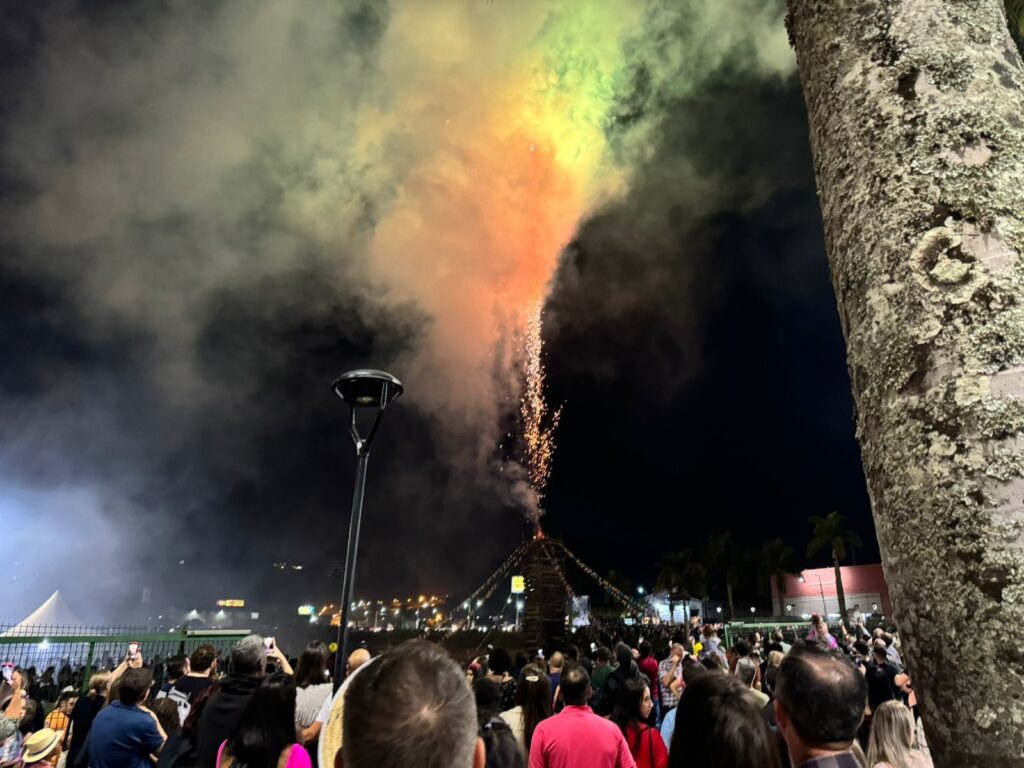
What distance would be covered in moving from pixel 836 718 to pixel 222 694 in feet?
12.8

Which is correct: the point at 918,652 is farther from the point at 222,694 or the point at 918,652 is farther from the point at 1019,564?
the point at 222,694

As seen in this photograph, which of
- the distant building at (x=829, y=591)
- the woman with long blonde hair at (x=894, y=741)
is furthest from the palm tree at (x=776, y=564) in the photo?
the woman with long blonde hair at (x=894, y=741)

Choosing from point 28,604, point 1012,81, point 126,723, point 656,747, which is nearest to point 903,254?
point 1012,81

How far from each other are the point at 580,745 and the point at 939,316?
12.3 feet

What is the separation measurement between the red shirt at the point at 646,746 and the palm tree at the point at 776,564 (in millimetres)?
72610

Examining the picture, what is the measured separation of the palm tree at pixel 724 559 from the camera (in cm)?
7288

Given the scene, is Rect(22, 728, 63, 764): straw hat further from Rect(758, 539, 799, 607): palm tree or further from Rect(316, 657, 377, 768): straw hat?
Rect(758, 539, 799, 607): palm tree

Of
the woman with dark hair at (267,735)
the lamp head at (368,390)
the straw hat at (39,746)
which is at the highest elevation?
the lamp head at (368,390)

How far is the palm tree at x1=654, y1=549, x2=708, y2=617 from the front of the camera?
242 ft

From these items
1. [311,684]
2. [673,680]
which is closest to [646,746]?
[311,684]

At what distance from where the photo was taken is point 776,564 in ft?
225

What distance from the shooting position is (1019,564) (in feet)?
3.24

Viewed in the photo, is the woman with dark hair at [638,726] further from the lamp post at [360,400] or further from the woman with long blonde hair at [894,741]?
the lamp post at [360,400]

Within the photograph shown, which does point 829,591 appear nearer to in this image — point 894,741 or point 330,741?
point 894,741
